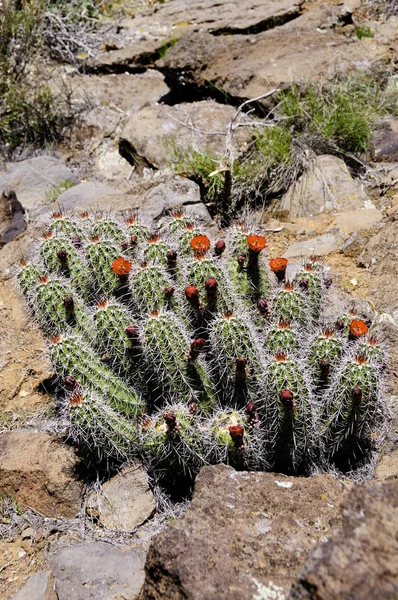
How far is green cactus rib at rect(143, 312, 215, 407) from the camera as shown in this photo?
112 inches

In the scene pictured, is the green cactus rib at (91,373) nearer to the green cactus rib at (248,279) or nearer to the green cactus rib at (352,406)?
the green cactus rib at (248,279)

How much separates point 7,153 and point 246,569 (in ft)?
20.0

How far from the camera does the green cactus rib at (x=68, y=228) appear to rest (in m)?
3.72

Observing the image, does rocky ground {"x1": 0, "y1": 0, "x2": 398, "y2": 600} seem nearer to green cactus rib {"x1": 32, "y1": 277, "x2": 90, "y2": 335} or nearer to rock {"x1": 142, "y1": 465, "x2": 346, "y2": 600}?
rock {"x1": 142, "y1": 465, "x2": 346, "y2": 600}

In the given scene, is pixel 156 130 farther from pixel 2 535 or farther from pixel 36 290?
pixel 2 535

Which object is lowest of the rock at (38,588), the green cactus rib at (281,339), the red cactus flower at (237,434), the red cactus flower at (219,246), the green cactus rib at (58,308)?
the rock at (38,588)

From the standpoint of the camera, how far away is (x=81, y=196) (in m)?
5.35

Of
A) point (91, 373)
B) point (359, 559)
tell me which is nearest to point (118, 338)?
point (91, 373)

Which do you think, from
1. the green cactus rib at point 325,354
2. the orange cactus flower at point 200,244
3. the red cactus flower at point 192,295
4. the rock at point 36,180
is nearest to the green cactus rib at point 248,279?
the orange cactus flower at point 200,244

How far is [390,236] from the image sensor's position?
424 centimetres

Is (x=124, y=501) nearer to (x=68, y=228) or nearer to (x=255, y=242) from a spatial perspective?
(x=255, y=242)

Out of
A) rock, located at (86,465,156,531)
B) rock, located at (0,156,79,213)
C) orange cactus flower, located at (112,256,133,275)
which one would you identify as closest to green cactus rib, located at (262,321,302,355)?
orange cactus flower, located at (112,256,133,275)

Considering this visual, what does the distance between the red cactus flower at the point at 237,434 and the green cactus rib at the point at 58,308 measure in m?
1.18

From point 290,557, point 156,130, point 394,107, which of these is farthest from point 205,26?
point 290,557
